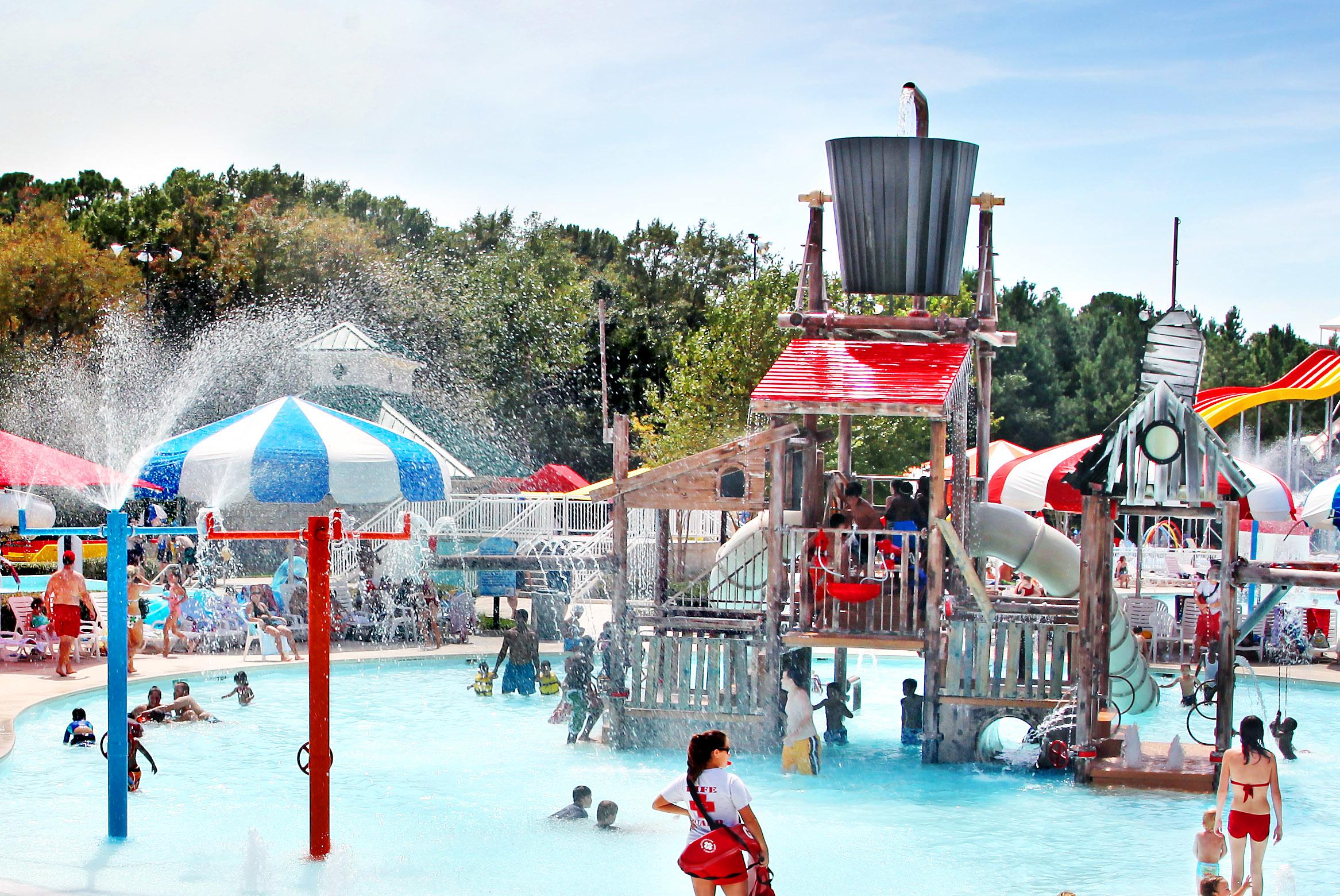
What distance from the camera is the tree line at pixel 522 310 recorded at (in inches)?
1478

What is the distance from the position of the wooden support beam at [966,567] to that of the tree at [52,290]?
3149 centimetres

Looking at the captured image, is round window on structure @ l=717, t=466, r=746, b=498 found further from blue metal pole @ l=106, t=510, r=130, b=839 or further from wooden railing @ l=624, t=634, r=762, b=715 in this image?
blue metal pole @ l=106, t=510, r=130, b=839

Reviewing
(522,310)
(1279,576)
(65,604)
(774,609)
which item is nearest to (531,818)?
(774,609)

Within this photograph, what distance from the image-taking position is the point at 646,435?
3900cm

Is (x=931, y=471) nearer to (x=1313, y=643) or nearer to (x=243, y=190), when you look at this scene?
(x=1313, y=643)

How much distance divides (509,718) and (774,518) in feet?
15.8

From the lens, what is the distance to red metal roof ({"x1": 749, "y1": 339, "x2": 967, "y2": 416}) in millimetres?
13164

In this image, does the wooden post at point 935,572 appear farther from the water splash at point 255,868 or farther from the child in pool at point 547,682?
the water splash at point 255,868

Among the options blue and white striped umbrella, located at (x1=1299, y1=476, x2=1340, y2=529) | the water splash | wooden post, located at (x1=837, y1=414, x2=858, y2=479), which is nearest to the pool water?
the water splash

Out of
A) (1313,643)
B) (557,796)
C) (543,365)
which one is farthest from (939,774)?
(543,365)

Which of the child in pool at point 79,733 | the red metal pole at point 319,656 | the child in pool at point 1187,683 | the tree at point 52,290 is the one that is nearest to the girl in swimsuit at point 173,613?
the child in pool at point 79,733

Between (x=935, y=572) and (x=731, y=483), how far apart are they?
2521 mm

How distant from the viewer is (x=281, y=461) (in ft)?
75.2

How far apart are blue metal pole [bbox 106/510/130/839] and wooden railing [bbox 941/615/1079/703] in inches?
300
